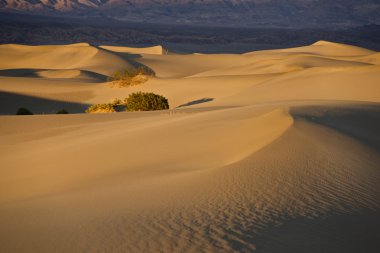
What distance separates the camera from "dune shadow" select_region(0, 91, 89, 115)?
1051 inches

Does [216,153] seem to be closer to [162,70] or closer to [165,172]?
[165,172]

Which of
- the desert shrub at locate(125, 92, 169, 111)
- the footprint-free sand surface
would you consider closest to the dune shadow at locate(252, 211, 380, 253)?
the footprint-free sand surface

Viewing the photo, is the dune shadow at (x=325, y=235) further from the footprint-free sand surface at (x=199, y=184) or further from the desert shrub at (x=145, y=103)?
the desert shrub at (x=145, y=103)

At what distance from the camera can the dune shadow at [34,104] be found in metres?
26.7

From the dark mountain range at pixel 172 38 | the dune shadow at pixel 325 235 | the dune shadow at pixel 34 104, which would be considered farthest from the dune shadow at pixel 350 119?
the dark mountain range at pixel 172 38

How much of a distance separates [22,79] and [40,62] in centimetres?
2501

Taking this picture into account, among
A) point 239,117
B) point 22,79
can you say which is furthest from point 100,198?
point 22,79

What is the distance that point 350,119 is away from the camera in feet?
32.9

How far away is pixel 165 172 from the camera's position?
7055 mm

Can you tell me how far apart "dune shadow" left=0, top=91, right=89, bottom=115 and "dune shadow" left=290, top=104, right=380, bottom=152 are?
1815 cm

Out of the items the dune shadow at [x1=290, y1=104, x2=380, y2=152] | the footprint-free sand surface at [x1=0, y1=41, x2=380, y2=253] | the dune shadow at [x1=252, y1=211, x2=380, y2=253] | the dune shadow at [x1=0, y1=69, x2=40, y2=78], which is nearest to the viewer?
the dune shadow at [x1=252, y1=211, x2=380, y2=253]

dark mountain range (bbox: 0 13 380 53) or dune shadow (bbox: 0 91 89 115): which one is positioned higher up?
dark mountain range (bbox: 0 13 380 53)

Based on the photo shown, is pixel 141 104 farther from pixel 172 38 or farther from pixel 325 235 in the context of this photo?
pixel 172 38

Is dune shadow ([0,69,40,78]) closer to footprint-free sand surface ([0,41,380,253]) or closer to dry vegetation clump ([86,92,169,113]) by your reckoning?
dry vegetation clump ([86,92,169,113])
